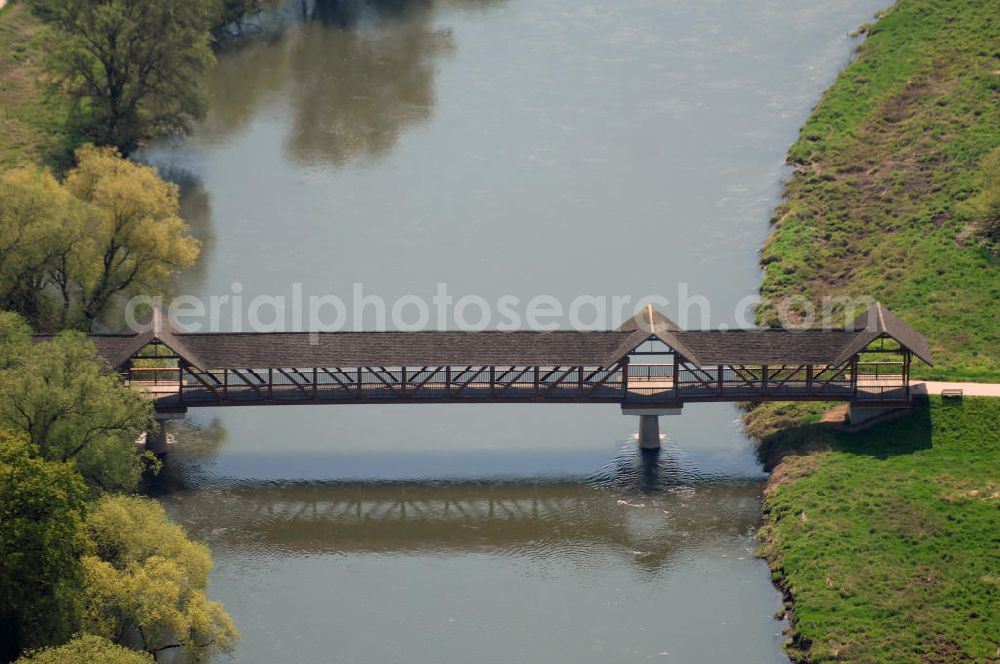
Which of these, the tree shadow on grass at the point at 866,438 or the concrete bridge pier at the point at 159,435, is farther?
the concrete bridge pier at the point at 159,435

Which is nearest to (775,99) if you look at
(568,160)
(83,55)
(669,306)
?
(568,160)

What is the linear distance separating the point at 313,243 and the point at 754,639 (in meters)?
43.1

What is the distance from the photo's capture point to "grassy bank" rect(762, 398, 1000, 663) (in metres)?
86.1

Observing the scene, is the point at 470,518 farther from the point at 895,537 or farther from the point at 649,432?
the point at 895,537

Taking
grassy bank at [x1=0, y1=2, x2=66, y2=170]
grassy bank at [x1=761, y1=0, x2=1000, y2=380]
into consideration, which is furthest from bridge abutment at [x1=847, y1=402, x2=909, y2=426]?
grassy bank at [x1=0, y1=2, x2=66, y2=170]

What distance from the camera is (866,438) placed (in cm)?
9931

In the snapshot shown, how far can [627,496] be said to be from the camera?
323ft

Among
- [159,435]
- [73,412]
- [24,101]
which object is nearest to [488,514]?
[159,435]

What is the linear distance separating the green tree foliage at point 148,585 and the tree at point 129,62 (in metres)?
44.4

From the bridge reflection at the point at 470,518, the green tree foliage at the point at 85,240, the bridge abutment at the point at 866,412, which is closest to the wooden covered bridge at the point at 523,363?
the bridge abutment at the point at 866,412

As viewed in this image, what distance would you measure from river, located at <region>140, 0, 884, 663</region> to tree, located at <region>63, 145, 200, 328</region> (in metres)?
6.96

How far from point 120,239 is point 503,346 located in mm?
21448

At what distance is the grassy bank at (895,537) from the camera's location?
282ft

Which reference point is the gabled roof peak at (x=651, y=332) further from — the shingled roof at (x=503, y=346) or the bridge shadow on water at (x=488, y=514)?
the bridge shadow on water at (x=488, y=514)
